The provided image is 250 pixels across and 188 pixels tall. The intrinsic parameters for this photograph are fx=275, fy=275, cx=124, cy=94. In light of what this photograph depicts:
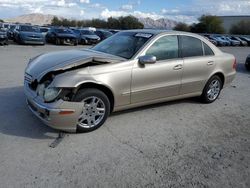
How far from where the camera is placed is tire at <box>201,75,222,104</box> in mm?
6133

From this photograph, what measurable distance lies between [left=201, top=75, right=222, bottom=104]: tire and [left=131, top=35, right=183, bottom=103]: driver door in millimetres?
978

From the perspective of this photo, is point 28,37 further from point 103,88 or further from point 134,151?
point 134,151

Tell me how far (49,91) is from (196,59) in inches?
125

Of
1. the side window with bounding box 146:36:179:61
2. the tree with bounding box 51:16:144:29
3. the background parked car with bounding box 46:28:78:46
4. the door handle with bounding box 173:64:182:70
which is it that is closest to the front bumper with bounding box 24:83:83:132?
the side window with bounding box 146:36:179:61

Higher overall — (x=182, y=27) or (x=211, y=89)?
(x=182, y=27)

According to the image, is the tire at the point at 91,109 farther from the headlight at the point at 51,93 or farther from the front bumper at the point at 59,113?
the headlight at the point at 51,93

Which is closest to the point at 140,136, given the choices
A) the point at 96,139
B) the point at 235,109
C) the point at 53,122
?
the point at 96,139

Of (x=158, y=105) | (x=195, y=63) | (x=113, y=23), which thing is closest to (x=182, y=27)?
(x=113, y=23)

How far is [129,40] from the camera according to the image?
534 cm

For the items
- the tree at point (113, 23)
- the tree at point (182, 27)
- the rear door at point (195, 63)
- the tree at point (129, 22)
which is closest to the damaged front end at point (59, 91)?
the rear door at point (195, 63)

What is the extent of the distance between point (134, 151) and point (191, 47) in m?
2.88

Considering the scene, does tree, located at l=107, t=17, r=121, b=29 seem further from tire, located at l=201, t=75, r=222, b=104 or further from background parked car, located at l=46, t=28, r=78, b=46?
tire, located at l=201, t=75, r=222, b=104

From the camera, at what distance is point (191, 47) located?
574 centimetres

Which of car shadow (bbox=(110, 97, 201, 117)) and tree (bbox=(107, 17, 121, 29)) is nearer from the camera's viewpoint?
car shadow (bbox=(110, 97, 201, 117))
